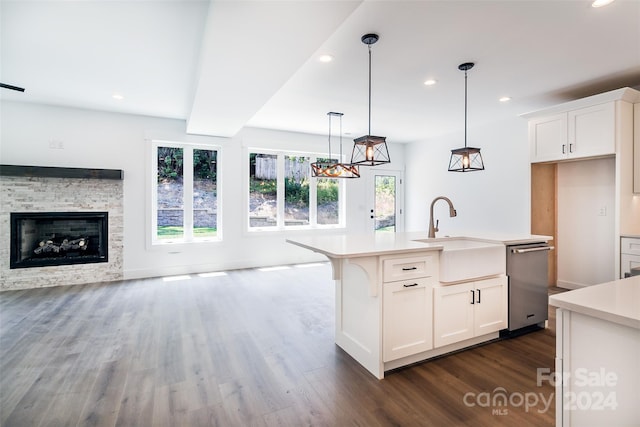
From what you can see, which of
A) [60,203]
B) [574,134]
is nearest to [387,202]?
[574,134]

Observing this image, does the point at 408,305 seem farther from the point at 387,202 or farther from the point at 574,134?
the point at 387,202

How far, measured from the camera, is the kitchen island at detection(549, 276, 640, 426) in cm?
102

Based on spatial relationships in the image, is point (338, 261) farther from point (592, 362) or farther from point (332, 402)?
point (592, 362)

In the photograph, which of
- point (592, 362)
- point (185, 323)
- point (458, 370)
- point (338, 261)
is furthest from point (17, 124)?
point (592, 362)

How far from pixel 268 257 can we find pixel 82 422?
450cm

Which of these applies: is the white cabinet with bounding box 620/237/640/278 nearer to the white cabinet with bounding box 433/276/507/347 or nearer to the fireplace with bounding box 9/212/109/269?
the white cabinet with bounding box 433/276/507/347

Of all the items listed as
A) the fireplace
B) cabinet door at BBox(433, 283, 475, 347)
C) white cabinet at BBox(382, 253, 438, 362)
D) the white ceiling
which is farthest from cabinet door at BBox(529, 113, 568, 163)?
the fireplace

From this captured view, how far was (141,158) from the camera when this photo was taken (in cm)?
528

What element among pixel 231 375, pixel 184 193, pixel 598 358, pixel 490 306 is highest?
pixel 184 193

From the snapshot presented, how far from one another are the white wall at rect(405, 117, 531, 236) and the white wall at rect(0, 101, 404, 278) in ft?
8.53

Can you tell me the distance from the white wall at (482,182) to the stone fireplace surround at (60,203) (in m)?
5.25

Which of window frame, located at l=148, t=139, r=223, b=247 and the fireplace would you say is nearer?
the fireplace

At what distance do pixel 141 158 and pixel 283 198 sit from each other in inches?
104

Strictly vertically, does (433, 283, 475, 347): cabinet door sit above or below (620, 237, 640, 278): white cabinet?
below
